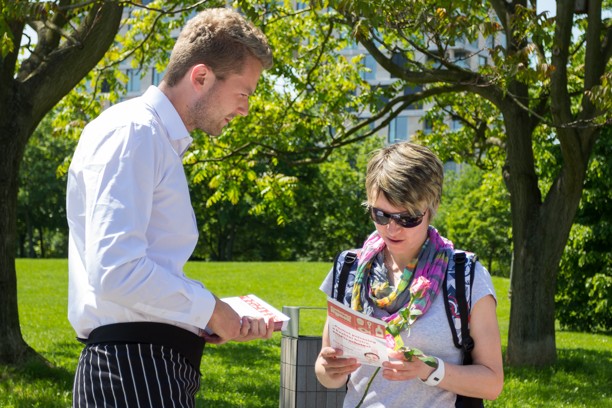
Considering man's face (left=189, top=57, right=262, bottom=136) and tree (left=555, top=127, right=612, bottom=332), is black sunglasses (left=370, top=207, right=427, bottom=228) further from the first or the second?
tree (left=555, top=127, right=612, bottom=332)

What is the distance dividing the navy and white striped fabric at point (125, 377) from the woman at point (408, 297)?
2.18 ft

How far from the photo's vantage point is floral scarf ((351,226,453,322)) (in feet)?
10.0

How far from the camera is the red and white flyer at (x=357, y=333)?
2729mm

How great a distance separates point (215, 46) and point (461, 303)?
1180 mm

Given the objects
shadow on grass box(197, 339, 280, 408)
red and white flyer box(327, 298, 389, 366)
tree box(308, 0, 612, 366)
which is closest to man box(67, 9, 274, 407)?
red and white flyer box(327, 298, 389, 366)

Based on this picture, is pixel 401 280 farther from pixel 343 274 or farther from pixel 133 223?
pixel 133 223

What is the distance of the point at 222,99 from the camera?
2.72 metres

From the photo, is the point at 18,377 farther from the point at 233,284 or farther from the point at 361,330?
the point at 233,284

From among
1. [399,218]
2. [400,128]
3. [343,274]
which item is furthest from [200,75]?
[400,128]

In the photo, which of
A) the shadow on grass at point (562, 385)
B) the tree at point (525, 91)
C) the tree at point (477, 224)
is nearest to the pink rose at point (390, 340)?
the tree at point (525, 91)

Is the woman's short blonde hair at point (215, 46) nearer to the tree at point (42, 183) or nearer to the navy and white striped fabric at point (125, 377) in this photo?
the navy and white striped fabric at point (125, 377)

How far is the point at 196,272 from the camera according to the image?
2830 centimetres

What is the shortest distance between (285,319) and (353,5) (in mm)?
5115

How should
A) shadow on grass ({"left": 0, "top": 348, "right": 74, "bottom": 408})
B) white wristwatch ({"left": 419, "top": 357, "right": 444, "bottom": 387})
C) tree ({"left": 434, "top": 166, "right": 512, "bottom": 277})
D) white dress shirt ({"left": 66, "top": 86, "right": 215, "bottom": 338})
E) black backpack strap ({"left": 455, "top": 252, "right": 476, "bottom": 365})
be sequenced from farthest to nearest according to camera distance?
tree ({"left": 434, "top": 166, "right": 512, "bottom": 277}), shadow on grass ({"left": 0, "top": 348, "right": 74, "bottom": 408}), black backpack strap ({"left": 455, "top": 252, "right": 476, "bottom": 365}), white wristwatch ({"left": 419, "top": 357, "right": 444, "bottom": 387}), white dress shirt ({"left": 66, "top": 86, "right": 215, "bottom": 338})
